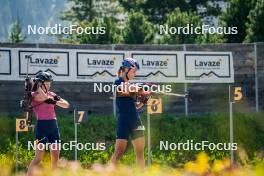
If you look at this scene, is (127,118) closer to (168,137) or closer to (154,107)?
(154,107)

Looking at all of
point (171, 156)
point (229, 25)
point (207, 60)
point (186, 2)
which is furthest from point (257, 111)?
point (186, 2)

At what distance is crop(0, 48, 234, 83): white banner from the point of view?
53.2ft

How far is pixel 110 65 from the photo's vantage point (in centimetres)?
1677

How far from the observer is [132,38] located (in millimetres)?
25359

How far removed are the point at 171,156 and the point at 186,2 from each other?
2140 centimetres

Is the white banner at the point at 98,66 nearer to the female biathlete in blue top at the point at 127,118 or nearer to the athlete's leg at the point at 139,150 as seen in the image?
the female biathlete in blue top at the point at 127,118

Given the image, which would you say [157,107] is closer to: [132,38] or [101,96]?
[101,96]

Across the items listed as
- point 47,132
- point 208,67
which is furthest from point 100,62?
point 47,132

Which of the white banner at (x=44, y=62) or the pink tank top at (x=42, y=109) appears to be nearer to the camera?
the pink tank top at (x=42, y=109)

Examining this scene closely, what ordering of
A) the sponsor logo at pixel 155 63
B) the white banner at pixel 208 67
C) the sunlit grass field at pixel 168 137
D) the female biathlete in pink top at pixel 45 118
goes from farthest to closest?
the white banner at pixel 208 67 < the sponsor logo at pixel 155 63 < the sunlit grass field at pixel 168 137 < the female biathlete in pink top at pixel 45 118

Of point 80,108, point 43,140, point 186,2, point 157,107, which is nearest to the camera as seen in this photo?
point 43,140

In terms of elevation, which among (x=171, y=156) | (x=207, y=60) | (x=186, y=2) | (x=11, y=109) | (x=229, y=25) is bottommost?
(x=171, y=156)

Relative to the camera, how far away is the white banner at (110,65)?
16203 mm

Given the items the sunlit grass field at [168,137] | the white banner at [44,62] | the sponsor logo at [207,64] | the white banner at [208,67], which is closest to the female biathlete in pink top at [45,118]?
the sunlit grass field at [168,137]
